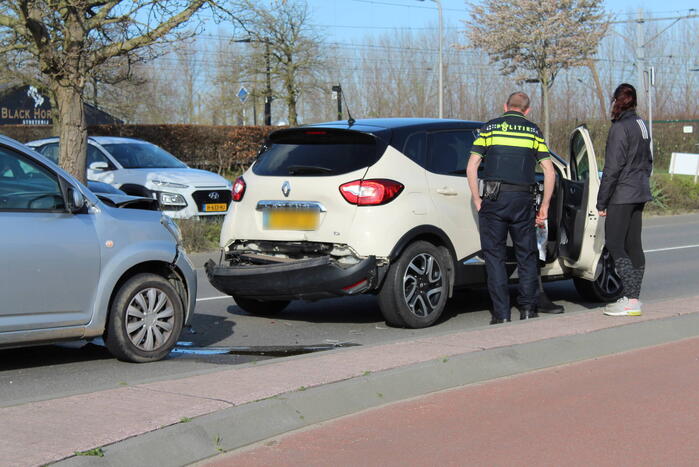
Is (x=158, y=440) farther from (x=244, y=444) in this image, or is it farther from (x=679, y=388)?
(x=679, y=388)

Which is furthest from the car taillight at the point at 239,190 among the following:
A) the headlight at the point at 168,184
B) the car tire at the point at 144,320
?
the headlight at the point at 168,184

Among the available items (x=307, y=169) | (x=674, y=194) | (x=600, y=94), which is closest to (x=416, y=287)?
(x=307, y=169)

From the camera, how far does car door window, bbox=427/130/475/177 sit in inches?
348

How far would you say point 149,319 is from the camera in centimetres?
729

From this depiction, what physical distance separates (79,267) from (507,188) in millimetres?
3504

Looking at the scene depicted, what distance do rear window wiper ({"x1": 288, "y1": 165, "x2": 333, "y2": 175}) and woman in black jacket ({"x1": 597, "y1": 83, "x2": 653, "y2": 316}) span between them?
2.27 metres

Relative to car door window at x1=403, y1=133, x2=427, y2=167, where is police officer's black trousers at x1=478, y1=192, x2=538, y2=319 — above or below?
below

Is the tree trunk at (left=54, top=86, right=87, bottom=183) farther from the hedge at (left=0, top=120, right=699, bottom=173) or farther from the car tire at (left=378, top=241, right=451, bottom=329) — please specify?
the hedge at (left=0, top=120, right=699, bottom=173)

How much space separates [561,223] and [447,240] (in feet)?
4.00

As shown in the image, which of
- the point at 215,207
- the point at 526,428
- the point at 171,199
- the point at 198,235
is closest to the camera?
the point at 526,428

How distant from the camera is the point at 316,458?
4984 millimetres

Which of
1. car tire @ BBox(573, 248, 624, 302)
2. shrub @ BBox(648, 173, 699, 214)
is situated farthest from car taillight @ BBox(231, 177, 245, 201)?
shrub @ BBox(648, 173, 699, 214)

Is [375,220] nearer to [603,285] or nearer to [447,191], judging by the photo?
[447,191]

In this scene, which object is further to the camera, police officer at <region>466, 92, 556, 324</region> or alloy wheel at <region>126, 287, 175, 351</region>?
police officer at <region>466, 92, 556, 324</region>
